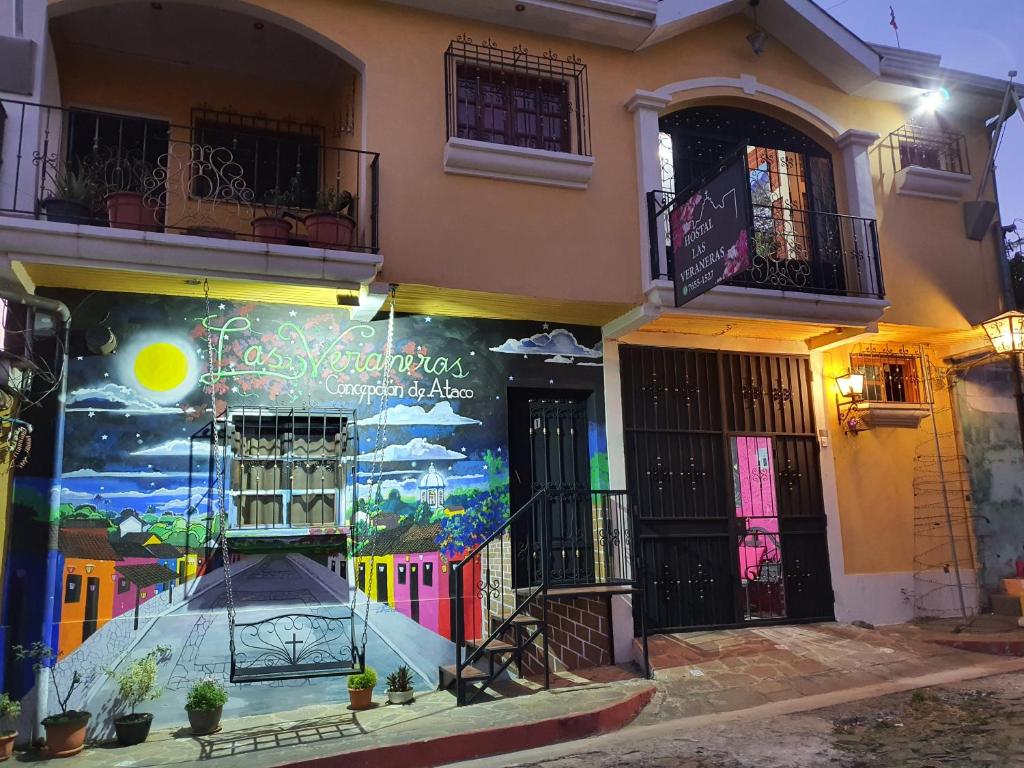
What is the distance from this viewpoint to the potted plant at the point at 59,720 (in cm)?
679

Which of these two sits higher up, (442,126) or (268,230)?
(442,126)

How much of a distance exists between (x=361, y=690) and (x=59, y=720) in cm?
254

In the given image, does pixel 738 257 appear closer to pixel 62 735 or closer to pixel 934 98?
pixel 934 98

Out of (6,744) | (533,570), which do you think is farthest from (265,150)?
(6,744)

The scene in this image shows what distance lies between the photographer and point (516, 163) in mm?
9000

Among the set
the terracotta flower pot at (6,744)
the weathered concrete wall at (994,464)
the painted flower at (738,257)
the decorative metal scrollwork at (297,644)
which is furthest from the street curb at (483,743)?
the weathered concrete wall at (994,464)

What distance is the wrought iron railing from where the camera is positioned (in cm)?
805

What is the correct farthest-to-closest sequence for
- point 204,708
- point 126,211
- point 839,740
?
1. point 126,211
2. point 204,708
3. point 839,740

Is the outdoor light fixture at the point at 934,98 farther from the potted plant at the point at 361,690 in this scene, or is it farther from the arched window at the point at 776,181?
the potted plant at the point at 361,690

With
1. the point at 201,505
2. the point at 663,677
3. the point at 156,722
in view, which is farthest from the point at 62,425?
the point at 663,677

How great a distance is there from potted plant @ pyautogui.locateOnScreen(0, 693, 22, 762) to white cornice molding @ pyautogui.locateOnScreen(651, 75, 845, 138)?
8946mm

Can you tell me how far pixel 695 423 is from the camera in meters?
10.5

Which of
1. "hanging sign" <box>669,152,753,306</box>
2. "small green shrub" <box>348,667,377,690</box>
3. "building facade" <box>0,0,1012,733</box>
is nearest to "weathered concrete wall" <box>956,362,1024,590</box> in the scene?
"building facade" <box>0,0,1012,733</box>

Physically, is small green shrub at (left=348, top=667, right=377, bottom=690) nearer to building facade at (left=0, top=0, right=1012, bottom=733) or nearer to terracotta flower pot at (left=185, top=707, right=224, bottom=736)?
building facade at (left=0, top=0, right=1012, bottom=733)
